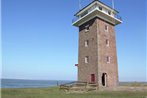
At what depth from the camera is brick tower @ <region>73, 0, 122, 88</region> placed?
3603cm

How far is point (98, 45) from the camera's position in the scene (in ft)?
118

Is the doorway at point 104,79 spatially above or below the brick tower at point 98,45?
below

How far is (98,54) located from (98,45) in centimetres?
151

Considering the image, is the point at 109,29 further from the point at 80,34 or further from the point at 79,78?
the point at 79,78

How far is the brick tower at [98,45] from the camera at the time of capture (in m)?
36.0

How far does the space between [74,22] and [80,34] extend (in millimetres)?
2539

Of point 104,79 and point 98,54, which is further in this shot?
point 104,79

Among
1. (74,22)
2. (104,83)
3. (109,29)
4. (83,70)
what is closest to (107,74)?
(104,83)

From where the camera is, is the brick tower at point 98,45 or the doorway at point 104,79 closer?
the brick tower at point 98,45

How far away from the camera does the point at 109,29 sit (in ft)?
128

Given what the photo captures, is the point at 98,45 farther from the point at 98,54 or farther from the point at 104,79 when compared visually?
the point at 104,79

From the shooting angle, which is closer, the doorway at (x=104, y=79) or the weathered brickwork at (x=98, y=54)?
the weathered brickwork at (x=98, y=54)

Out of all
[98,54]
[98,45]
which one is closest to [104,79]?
[98,54]

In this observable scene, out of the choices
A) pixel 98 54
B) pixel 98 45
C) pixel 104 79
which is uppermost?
pixel 98 45
